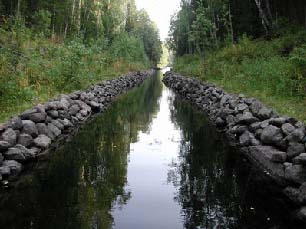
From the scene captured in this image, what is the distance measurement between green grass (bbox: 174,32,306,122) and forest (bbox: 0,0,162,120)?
712cm

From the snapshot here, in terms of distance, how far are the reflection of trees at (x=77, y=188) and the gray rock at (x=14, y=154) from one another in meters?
0.55

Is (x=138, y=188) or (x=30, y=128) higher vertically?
(x=30, y=128)

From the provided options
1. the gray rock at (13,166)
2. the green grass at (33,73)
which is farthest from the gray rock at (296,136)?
the green grass at (33,73)

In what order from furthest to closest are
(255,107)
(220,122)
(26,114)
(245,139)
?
1. (220,122)
2. (255,107)
3. (26,114)
4. (245,139)

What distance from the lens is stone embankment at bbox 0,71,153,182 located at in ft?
31.3

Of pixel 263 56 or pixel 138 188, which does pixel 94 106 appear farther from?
pixel 138 188

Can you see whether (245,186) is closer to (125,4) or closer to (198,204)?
(198,204)

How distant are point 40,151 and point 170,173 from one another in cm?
348

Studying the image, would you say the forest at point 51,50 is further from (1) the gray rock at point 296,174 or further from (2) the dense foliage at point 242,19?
(1) the gray rock at point 296,174

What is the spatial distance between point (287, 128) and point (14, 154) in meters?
6.02

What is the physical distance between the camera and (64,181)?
9281 millimetres

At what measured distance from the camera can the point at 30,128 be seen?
1120cm

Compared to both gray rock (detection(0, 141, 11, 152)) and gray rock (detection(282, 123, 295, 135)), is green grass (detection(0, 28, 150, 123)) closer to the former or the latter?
gray rock (detection(0, 141, 11, 152))

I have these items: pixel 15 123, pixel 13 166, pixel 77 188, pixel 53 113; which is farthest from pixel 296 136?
pixel 53 113
